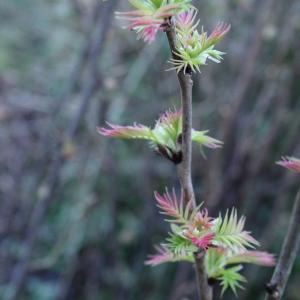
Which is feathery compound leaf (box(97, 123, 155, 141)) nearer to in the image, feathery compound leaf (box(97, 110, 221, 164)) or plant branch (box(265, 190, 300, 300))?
feathery compound leaf (box(97, 110, 221, 164))

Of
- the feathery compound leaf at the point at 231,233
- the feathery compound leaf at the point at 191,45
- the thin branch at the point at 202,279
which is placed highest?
the feathery compound leaf at the point at 191,45

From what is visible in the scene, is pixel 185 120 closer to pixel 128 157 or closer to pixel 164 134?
pixel 164 134

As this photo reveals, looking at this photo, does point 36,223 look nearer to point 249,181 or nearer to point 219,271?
point 249,181

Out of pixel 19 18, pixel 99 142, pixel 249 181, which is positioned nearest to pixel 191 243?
pixel 249 181

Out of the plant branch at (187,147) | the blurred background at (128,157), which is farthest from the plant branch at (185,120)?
the blurred background at (128,157)

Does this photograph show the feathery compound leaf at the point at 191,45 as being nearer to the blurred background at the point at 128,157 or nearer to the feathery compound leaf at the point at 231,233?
the feathery compound leaf at the point at 231,233

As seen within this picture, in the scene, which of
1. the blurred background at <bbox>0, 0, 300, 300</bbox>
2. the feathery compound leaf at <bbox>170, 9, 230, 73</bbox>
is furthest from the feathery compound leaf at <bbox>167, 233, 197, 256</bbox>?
the blurred background at <bbox>0, 0, 300, 300</bbox>

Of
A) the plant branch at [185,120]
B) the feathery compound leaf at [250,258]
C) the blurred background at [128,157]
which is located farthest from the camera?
the blurred background at [128,157]
